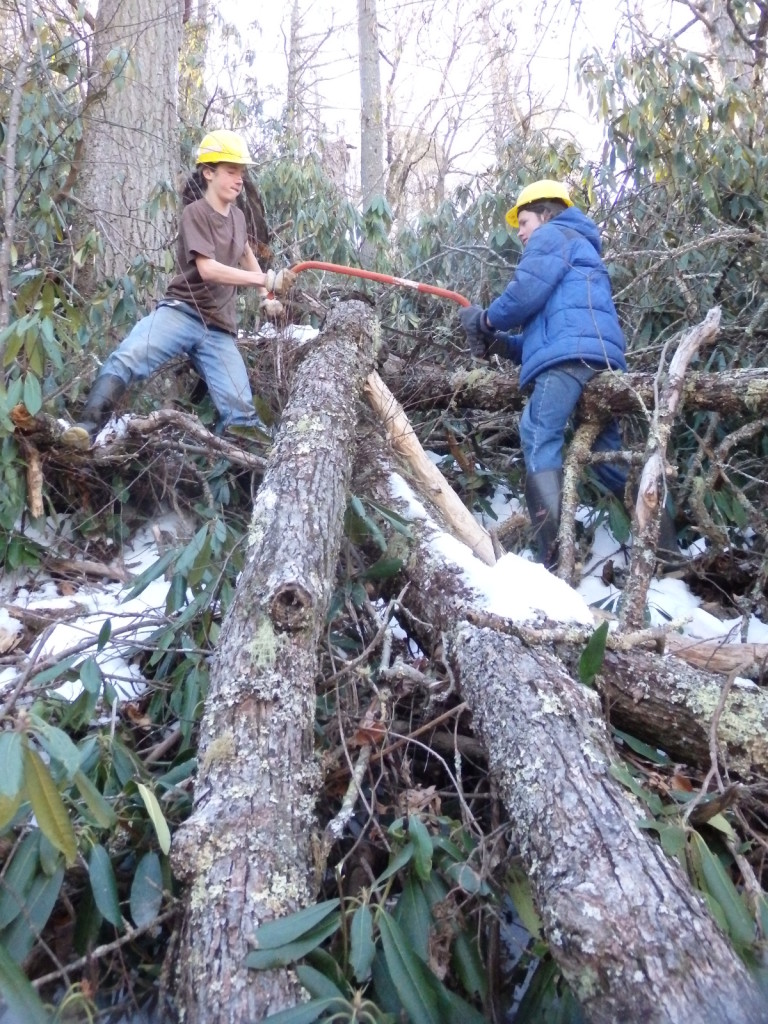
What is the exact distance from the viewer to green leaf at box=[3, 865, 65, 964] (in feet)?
4.64

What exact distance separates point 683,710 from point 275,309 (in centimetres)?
253

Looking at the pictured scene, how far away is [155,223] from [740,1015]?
460 cm

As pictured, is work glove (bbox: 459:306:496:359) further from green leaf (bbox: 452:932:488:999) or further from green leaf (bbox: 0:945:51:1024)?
green leaf (bbox: 0:945:51:1024)

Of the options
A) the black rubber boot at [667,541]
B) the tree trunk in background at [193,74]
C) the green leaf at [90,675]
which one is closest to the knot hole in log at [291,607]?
the green leaf at [90,675]

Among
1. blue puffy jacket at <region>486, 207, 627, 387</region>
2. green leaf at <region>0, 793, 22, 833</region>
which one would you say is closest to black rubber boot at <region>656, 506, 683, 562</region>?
blue puffy jacket at <region>486, 207, 627, 387</region>

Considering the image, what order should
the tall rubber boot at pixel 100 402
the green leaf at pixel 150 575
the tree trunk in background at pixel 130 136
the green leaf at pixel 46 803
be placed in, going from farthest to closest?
the tree trunk in background at pixel 130 136 → the tall rubber boot at pixel 100 402 → the green leaf at pixel 150 575 → the green leaf at pixel 46 803

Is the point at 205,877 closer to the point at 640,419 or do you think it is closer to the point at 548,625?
the point at 548,625

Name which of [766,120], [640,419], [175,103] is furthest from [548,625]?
[175,103]

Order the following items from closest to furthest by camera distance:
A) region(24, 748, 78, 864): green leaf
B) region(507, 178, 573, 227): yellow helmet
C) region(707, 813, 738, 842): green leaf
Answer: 1. region(24, 748, 78, 864): green leaf
2. region(707, 813, 738, 842): green leaf
3. region(507, 178, 573, 227): yellow helmet

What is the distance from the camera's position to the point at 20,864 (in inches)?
59.1

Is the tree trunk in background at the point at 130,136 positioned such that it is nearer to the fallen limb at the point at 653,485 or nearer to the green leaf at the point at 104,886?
the fallen limb at the point at 653,485

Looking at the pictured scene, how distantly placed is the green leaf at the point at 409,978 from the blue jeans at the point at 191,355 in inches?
101

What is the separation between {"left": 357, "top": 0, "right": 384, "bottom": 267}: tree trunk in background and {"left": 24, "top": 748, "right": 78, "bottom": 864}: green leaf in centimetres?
792

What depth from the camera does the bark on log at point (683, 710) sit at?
6.44 ft
